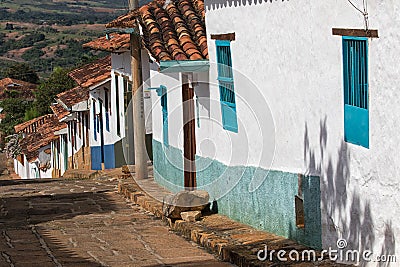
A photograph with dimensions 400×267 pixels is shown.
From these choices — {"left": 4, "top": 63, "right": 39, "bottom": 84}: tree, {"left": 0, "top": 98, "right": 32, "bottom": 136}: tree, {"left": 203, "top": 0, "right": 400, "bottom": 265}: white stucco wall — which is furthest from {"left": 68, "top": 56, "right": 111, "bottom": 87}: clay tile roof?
{"left": 4, "top": 63, "right": 39, "bottom": 84}: tree

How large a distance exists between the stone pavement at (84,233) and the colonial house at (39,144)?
71.6ft

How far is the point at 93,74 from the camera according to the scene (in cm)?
2939

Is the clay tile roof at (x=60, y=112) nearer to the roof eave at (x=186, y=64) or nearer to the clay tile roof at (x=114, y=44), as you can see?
the clay tile roof at (x=114, y=44)

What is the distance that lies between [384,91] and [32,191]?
12785 millimetres

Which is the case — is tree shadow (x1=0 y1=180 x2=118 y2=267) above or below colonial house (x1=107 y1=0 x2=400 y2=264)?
below

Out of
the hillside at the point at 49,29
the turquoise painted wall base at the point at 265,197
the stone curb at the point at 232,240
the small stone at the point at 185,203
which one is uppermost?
the hillside at the point at 49,29

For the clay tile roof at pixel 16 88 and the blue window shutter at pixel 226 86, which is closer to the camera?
the blue window shutter at pixel 226 86

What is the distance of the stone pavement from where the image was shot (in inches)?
416

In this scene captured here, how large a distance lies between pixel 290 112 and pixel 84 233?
4254 millimetres

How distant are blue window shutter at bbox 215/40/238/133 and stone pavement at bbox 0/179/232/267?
6.00 ft

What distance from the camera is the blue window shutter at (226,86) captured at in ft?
40.1

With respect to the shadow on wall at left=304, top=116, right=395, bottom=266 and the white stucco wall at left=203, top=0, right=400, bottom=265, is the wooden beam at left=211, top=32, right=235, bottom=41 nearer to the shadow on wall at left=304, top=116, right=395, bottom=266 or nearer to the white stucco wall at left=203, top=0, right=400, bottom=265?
the white stucco wall at left=203, top=0, right=400, bottom=265

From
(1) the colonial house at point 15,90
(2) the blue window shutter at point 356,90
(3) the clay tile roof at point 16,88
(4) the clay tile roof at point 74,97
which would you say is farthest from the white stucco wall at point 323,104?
(3) the clay tile roof at point 16,88

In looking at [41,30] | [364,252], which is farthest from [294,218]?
[41,30]
